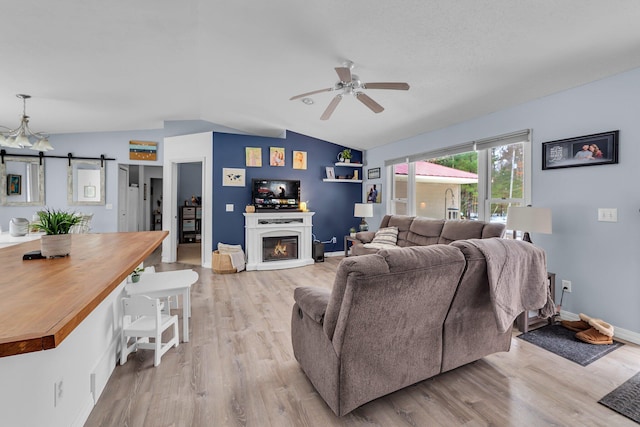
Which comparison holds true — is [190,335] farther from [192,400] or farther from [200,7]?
[200,7]

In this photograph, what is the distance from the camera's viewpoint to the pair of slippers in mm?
2473

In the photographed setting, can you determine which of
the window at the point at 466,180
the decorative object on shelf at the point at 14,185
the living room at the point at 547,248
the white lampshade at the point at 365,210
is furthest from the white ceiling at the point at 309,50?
the white lampshade at the point at 365,210

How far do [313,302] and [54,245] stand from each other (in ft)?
4.88

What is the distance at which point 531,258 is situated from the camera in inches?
76.0

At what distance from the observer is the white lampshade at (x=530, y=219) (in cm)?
272

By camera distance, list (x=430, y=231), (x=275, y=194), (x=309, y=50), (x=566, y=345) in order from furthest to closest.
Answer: (x=275, y=194) < (x=430, y=231) < (x=309, y=50) < (x=566, y=345)

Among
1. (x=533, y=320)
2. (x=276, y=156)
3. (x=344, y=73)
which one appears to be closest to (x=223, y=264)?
(x=276, y=156)

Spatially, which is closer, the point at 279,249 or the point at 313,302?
the point at 313,302

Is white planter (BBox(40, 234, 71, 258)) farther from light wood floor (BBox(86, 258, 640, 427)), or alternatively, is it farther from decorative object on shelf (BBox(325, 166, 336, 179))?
decorative object on shelf (BBox(325, 166, 336, 179))

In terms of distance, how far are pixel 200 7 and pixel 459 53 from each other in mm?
2287

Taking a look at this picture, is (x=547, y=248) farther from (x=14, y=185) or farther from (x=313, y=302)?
(x=14, y=185)

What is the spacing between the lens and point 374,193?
614cm

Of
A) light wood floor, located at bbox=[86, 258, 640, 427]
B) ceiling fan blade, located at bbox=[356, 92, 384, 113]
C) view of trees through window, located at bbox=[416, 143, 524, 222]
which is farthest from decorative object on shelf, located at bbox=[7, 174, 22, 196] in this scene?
view of trees through window, located at bbox=[416, 143, 524, 222]

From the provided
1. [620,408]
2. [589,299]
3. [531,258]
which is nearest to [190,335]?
[531,258]
